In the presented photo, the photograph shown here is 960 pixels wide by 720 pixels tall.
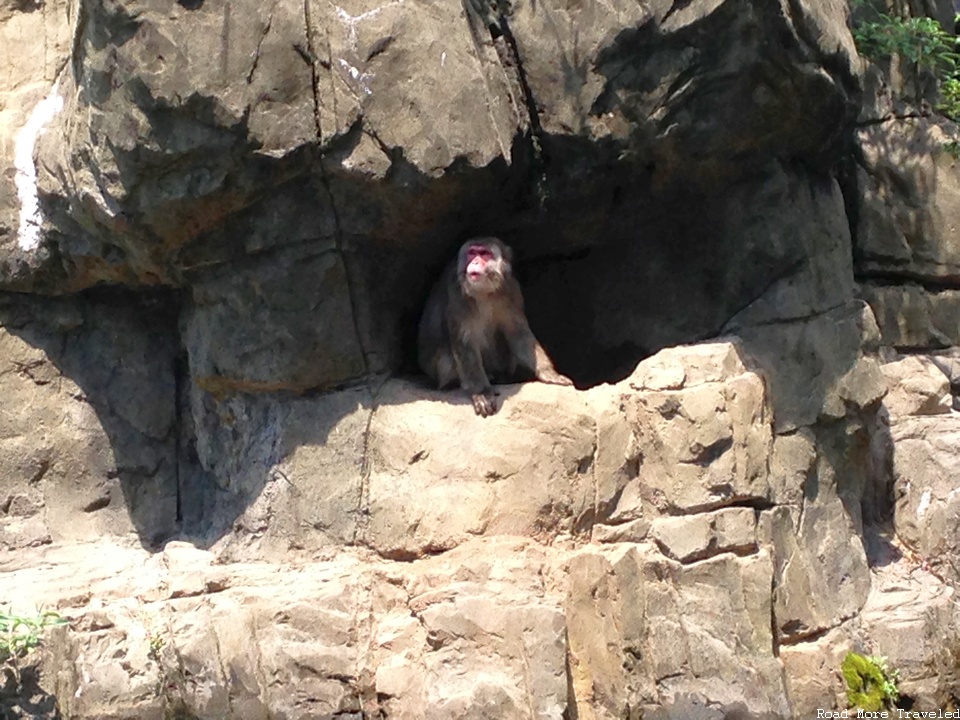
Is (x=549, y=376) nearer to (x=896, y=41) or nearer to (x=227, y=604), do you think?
(x=227, y=604)

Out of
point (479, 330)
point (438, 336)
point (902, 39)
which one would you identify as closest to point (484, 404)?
point (479, 330)

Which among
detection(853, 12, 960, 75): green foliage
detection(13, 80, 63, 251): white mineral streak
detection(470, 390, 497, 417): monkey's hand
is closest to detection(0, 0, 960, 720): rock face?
detection(13, 80, 63, 251): white mineral streak

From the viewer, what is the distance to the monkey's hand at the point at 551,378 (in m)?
8.15

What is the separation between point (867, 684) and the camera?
722 centimetres

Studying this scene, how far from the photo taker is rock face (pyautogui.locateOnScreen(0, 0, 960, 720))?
6887mm

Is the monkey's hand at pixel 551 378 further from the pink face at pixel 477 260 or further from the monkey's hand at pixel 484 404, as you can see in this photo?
the pink face at pixel 477 260

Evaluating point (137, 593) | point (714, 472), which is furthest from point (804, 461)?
point (137, 593)

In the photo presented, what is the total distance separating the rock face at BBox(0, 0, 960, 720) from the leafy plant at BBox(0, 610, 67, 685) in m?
0.14

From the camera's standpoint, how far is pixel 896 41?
9.13 metres

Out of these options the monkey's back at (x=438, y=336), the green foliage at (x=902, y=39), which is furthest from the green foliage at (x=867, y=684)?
the green foliage at (x=902, y=39)

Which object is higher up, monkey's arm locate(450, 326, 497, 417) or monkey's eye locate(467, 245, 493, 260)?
monkey's eye locate(467, 245, 493, 260)

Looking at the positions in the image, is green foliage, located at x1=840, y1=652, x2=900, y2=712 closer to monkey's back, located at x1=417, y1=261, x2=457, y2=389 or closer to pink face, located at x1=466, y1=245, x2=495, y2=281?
monkey's back, located at x1=417, y1=261, x2=457, y2=389

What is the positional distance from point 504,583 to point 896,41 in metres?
5.31

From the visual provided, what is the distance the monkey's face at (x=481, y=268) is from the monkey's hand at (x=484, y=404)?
2.20 feet
